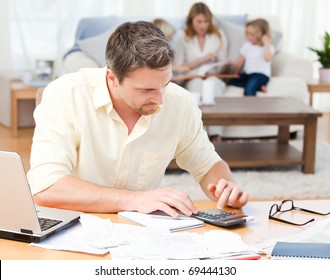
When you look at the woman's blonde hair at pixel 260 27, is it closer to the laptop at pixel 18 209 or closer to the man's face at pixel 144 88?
the man's face at pixel 144 88

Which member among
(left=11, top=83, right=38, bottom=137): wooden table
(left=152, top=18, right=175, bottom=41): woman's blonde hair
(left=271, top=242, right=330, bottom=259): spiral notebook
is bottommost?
(left=11, top=83, right=38, bottom=137): wooden table

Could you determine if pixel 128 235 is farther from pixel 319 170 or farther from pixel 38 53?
pixel 38 53

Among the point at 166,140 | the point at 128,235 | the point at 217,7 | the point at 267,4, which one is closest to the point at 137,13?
the point at 217,7

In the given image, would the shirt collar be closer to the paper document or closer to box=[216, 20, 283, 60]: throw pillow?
the paper document

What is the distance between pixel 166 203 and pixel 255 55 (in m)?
4.09

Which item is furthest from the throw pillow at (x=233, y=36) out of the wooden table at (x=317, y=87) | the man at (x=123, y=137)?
the man at (x=123, y=137)

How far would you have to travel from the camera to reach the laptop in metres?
1.50

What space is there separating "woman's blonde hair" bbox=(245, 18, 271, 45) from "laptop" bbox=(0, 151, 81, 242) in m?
4.34

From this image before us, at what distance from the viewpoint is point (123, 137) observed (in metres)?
2.05

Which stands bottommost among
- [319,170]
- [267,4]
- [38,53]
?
[319,170]

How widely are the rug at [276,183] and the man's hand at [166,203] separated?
2065 mm

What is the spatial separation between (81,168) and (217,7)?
4782 mm

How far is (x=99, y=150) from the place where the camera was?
206cm

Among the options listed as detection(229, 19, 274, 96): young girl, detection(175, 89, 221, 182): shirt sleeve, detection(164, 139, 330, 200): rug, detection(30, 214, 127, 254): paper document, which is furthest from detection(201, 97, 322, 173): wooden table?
detection(30, 214, 127, 254): paper document
